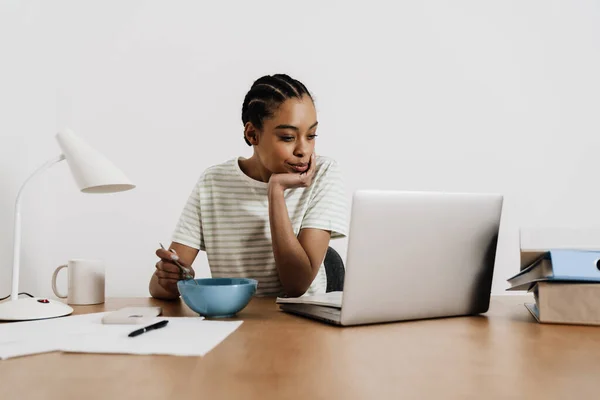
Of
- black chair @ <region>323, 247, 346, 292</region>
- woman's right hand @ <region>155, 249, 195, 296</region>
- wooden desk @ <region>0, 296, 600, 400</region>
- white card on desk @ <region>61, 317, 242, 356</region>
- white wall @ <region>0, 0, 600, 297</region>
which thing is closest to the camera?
wooden desk @ <region>0, 296, 600, 400</region>

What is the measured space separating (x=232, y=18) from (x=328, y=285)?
1.35 metres

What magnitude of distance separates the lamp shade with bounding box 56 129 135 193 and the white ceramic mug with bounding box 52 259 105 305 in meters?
0.24

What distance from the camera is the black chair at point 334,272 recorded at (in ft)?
5.71

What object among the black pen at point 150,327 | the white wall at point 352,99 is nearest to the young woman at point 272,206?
the black pen at point 150,327

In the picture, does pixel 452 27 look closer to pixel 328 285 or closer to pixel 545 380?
pixel 328 285

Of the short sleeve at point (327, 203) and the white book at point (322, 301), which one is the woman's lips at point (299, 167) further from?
the white book at point (322, 301)

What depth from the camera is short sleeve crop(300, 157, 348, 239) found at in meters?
1.49

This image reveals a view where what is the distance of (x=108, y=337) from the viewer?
2.75ft

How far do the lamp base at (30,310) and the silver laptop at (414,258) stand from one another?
44 cm

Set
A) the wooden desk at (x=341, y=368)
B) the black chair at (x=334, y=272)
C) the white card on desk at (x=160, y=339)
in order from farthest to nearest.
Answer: the black chair at (x=334, y=272), the white card on desk at (x=160, y=339), the wooden desk at (x=341, y=368)

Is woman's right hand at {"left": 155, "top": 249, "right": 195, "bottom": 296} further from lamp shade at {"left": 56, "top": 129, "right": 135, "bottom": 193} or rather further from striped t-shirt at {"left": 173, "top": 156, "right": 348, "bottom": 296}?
striped t-shirt at {"left": 173, "top": 156, "right": 348, "bottom": 296}

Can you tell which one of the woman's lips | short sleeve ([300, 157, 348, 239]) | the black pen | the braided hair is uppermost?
the braided hair

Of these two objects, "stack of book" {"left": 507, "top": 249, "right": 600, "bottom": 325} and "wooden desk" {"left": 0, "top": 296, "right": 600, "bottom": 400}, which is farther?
"stack of book" {"left": 507, "top": 249, "right": 600, "bottom": 325}

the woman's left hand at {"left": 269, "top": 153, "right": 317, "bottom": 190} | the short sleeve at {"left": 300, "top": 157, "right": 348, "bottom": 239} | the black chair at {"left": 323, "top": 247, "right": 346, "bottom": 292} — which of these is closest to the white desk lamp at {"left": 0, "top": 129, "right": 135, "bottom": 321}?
the woman's left hand at {"left": 269, "top": 153, "right": 317, "bottom": 190}
